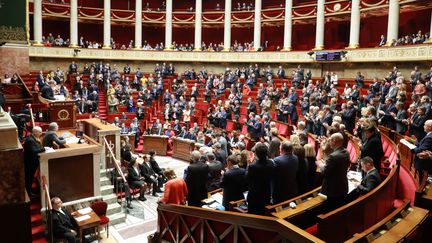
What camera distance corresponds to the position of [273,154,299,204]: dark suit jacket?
15.4 ft

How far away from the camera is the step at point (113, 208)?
8891 mm

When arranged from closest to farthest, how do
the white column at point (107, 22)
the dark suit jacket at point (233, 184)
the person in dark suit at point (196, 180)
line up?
1. the dark suit jacket at point (233, 184)
2. the person in dark suit at point (196, 180)
3. the white column at point (107, 22)

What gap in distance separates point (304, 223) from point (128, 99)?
576 inches

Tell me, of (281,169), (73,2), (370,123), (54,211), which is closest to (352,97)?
(370,123)

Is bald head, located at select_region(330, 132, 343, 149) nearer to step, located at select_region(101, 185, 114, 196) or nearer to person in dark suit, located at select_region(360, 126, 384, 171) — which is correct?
person in dark suit, located at select_region(360, 126, 384, 171)

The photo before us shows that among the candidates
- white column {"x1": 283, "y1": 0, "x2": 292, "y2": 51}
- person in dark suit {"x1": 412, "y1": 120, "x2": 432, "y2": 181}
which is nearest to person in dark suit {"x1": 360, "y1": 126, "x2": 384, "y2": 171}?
person in dark suit {"x1": 412, "y1": 120, "x2": 432, "y2": 181}

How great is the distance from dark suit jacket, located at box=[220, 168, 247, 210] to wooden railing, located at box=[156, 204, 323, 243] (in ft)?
1.45

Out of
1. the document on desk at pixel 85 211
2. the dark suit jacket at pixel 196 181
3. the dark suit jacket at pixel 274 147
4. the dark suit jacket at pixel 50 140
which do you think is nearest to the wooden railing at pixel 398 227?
the dark suit jacket at pixel 196 181

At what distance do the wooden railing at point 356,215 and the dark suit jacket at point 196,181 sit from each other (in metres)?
2.58

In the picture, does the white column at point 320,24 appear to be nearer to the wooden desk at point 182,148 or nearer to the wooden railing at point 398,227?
the wooden desk at point 182,148

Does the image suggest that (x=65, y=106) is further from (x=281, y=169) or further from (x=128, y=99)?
(x=281, y=169)

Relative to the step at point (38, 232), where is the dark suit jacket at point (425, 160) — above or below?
above

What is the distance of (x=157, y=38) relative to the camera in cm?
2998

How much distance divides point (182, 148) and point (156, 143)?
1.47 m
